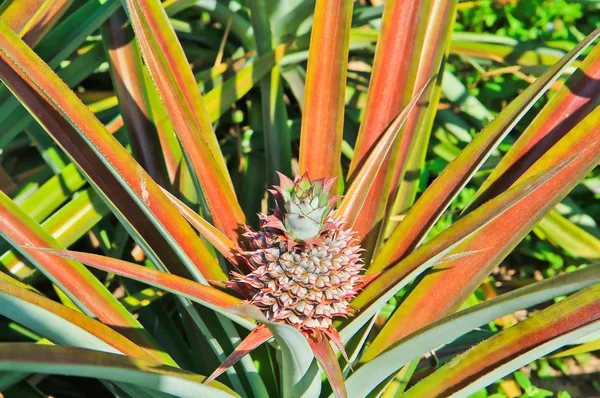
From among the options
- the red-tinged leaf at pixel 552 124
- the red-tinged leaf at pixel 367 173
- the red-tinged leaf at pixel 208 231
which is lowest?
the red-tinged leaf at pixel 208 231

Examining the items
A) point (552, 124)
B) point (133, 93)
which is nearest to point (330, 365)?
point (552, 124)

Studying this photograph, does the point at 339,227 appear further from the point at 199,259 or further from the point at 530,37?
the point at 530,37

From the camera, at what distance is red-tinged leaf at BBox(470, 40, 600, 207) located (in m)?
1.16

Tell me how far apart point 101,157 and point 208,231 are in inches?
8.5

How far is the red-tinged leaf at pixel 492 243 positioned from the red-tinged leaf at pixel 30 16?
0.99 m

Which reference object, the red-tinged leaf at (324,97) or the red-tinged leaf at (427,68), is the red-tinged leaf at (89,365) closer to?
the red-tinged leaf at (324,97)

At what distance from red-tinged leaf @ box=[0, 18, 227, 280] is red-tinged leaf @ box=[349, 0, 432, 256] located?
0.32m

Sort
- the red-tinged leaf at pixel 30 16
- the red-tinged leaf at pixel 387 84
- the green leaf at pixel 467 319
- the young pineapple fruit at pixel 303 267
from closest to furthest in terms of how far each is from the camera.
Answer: the green leaf at pixel 467 319 < the young pineapple fruit at pixel 303 267 < the red-tinged leaf at pixel 387 84 < the red-tinged leaf at pixel 30 16

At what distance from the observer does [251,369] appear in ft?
3.53

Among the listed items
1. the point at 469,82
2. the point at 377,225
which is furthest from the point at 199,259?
the point at 469,82

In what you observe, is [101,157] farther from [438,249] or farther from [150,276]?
[438,249]

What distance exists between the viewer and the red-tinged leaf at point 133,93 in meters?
1.37

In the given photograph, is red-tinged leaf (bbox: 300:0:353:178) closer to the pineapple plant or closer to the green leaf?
the pineapple plant

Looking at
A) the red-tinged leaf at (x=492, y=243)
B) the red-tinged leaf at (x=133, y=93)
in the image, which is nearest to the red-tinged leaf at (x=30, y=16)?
the red-tinged leaf at (x=133, y=93)
